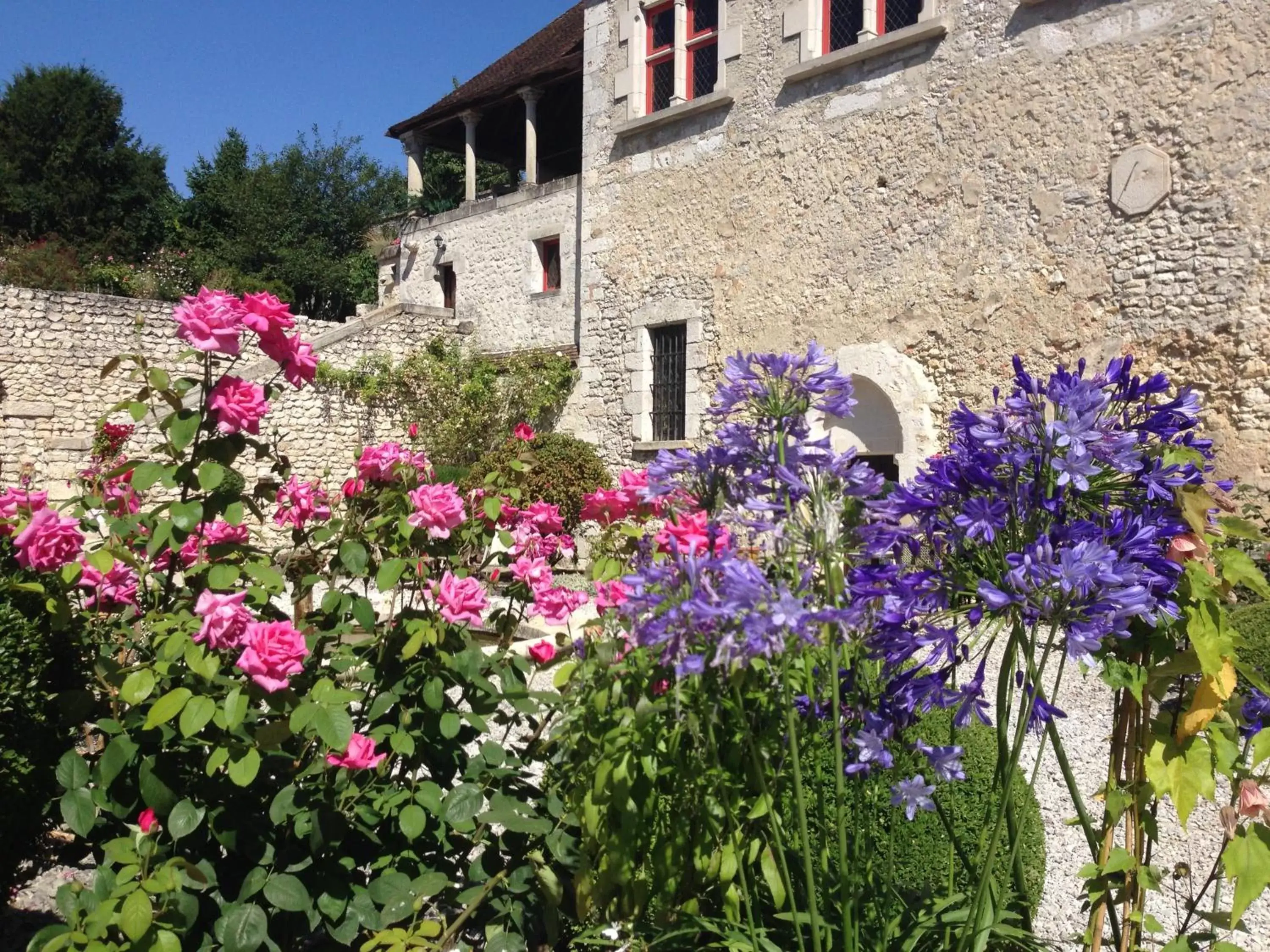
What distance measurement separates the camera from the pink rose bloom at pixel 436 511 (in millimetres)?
2125

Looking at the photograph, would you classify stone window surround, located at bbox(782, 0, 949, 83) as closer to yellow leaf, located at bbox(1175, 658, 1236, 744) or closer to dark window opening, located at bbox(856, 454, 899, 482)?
dark window opening, located at bbox(856, 454, 899, 482)

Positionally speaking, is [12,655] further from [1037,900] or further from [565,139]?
[565,139]

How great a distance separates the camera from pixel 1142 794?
1.78m

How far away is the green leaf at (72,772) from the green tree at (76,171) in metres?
23.7

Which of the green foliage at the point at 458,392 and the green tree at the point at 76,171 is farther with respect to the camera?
the green tree at the point at 76,171

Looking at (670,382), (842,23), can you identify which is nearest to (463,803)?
(670,382)

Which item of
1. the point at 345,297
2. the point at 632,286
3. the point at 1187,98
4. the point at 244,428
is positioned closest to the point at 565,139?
the point at 632,286

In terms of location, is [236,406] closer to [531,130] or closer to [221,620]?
[221,620]

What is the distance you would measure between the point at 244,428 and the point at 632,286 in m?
9.58

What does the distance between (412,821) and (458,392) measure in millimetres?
11235

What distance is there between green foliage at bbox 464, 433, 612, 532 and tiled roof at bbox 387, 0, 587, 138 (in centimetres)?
492

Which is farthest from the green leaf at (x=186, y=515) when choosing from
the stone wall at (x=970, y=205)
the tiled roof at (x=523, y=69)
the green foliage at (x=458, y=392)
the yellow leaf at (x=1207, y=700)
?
the tiled roof at (x=523, y=69)

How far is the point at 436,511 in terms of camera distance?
2.12 m

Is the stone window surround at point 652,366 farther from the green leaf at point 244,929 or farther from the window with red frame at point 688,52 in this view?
the green leaf at point 244,929
